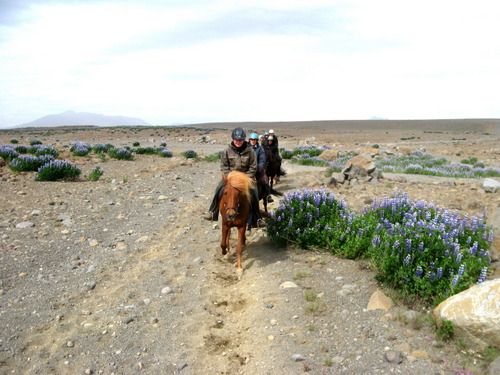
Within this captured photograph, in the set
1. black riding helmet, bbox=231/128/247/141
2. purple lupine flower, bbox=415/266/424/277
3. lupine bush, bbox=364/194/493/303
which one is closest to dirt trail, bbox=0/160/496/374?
lupine bush, bbox=364/194/493/303

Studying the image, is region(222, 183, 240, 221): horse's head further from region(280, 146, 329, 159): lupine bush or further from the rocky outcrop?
region(280, 146, 329, 159): lupine bush

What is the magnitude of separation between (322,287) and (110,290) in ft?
10.9

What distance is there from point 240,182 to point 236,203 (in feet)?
1.24

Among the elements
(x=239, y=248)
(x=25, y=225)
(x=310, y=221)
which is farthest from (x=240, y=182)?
(x=25, y=225)

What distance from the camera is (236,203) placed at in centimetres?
726

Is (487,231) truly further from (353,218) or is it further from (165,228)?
(165,228)

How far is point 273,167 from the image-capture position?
13859 millimetres

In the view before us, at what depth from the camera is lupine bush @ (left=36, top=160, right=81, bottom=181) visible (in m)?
14.9

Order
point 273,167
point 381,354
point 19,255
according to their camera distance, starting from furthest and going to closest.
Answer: point 273,167
point 19,255
point 381,354

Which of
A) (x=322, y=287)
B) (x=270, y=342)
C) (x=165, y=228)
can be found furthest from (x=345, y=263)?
(x=165, y=228)

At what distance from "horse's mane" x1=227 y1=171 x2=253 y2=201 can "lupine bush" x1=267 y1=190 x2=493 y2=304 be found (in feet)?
Result: 3.64

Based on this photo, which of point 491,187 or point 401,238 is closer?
point 401,238

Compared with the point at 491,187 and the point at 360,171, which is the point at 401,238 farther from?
the point at 360,171

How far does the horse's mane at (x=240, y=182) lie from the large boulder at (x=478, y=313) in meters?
3.64
